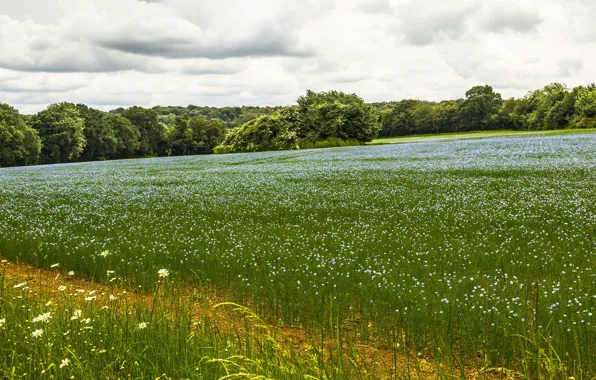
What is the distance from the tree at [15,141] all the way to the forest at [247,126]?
0.17 meters

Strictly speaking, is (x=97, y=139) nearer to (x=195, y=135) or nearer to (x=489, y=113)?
(x=195, y=135)

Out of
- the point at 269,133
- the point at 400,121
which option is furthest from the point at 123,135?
the point at 400,121

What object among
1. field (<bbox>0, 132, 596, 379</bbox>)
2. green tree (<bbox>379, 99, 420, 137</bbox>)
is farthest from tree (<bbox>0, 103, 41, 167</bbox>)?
Result: green tree (<bbox>379, 99, 420, 137</bbox>)

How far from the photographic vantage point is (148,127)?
133875mm

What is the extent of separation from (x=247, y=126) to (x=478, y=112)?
8611 centimetres

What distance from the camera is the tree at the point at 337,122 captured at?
92062 mm

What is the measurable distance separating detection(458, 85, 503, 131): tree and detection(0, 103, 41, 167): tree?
12243cm

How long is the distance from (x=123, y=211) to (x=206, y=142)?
118538 mm

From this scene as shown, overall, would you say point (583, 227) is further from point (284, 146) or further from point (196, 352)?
point (284, 146)

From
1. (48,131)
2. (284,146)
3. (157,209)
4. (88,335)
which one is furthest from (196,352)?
(48,131)

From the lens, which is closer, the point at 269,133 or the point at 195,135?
the point at 269,133

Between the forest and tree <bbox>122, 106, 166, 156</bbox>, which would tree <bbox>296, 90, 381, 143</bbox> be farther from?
tree <bbox>122, 106, 166, 156</bbox>

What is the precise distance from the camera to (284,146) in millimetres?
89062

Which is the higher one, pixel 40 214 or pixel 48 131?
pixel 48 131
